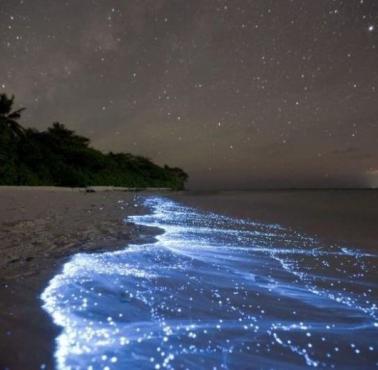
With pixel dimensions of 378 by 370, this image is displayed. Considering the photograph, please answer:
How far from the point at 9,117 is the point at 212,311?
36197mm

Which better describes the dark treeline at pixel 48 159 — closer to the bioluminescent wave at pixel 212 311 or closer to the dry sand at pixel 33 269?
the dry sand at pixel 33 269

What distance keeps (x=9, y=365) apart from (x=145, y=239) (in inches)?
157

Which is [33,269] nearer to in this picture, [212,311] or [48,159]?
[212,311]

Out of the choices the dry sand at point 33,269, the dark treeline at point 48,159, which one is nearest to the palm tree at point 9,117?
the dark treeline at point 48,159

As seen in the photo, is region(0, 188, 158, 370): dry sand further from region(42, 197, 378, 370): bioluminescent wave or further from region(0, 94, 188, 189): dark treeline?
region(0, 94, 188, 189): dark treeline

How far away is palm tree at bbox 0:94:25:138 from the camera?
3155 cm

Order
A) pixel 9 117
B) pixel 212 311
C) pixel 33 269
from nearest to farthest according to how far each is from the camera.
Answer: pixel 212 311
pixel 33 269
pixel 9 117

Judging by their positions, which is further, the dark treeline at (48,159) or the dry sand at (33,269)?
the dark treeline at (48,159)

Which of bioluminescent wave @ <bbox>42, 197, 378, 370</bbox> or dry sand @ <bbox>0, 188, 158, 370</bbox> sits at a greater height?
dry sand @ <bbox>0, 188, 158, 370</bbox>

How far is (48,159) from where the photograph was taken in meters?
36.8

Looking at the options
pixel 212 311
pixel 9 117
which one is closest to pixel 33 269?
pixel 212 311

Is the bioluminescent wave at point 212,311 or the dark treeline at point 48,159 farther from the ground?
the dark treeline at point 48,159

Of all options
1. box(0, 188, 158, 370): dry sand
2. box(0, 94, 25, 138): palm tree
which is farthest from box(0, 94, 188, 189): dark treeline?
box(0, 188, 158, 370): dry sand

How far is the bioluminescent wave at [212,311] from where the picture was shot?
1775 millimetres
